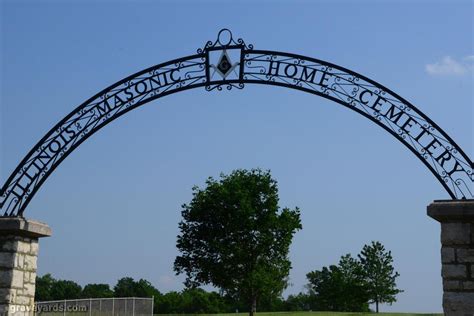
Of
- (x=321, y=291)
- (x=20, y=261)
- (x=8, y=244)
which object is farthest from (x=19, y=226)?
(x=321, y=291)

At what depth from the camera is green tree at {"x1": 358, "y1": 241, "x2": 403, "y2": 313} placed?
180 feet

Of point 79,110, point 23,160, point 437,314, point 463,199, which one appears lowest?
point 437,314

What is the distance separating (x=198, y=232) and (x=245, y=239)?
110 inches

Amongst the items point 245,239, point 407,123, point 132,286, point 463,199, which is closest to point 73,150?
point 407,123

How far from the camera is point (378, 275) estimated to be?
5625 cm

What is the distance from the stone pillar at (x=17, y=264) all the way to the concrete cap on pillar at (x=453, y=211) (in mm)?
5858

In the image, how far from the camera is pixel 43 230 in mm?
10094

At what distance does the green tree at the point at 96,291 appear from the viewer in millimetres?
73125

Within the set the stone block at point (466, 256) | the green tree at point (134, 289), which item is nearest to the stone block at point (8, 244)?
the stone block at point (466, 256)

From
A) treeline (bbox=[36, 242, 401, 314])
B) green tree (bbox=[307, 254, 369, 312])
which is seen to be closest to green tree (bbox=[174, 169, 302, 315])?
treeline (bbox=[36, 242, 401, 314])

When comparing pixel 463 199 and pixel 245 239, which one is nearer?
pixel 463 199

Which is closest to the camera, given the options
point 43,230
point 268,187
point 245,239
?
point 43,230

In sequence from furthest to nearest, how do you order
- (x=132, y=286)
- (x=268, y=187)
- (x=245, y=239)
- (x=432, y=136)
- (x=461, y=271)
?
(x=132, y=286) → (x=268, y=187) → (x=245, y=239) → (x=432, y=136) → (x=461, y=271)

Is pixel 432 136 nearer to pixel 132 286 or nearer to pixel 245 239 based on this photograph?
pixel 245 239
